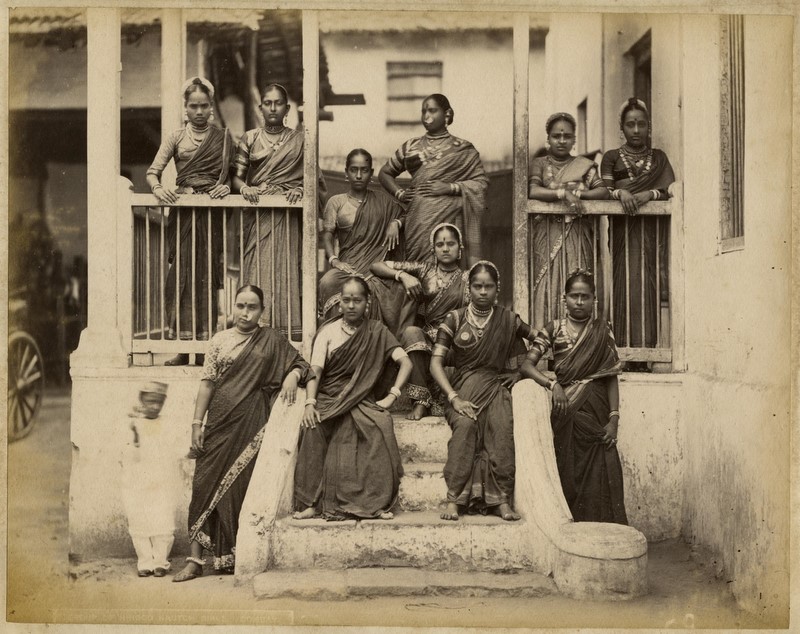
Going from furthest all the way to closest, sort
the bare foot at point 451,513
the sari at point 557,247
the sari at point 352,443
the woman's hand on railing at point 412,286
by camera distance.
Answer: the sari at point 557,247 → the woman's hand on railing at point 412,286 → the sari at point 352,443 → the bare foot at point 451,513

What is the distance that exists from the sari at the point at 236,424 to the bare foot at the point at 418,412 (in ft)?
2.63

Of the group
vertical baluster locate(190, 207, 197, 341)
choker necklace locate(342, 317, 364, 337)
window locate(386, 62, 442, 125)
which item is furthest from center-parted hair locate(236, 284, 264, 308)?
window locate(386, 62, 442, 125)

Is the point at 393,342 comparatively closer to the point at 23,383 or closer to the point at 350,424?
the point at 350,424

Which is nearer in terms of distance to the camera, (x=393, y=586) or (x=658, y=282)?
(x=393, y=586)

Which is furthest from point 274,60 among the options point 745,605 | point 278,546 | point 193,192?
point 745,605

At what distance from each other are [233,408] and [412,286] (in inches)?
59.2

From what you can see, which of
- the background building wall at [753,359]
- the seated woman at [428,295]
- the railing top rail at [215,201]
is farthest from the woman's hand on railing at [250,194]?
the background building wall at [753,359]

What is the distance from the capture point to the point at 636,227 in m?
6.98

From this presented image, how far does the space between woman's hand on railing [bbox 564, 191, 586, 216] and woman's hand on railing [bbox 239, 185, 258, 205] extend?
2.21 m

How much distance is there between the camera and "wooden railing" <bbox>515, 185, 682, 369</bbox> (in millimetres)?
6898

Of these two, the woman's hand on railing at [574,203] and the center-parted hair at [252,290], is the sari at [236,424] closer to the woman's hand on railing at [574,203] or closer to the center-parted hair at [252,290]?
the center-parted hair at [252,290]

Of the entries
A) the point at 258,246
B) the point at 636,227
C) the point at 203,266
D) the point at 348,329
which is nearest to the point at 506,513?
the point at 348,329

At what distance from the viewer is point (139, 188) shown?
7391 millimetres

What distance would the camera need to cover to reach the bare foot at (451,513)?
586 cm
